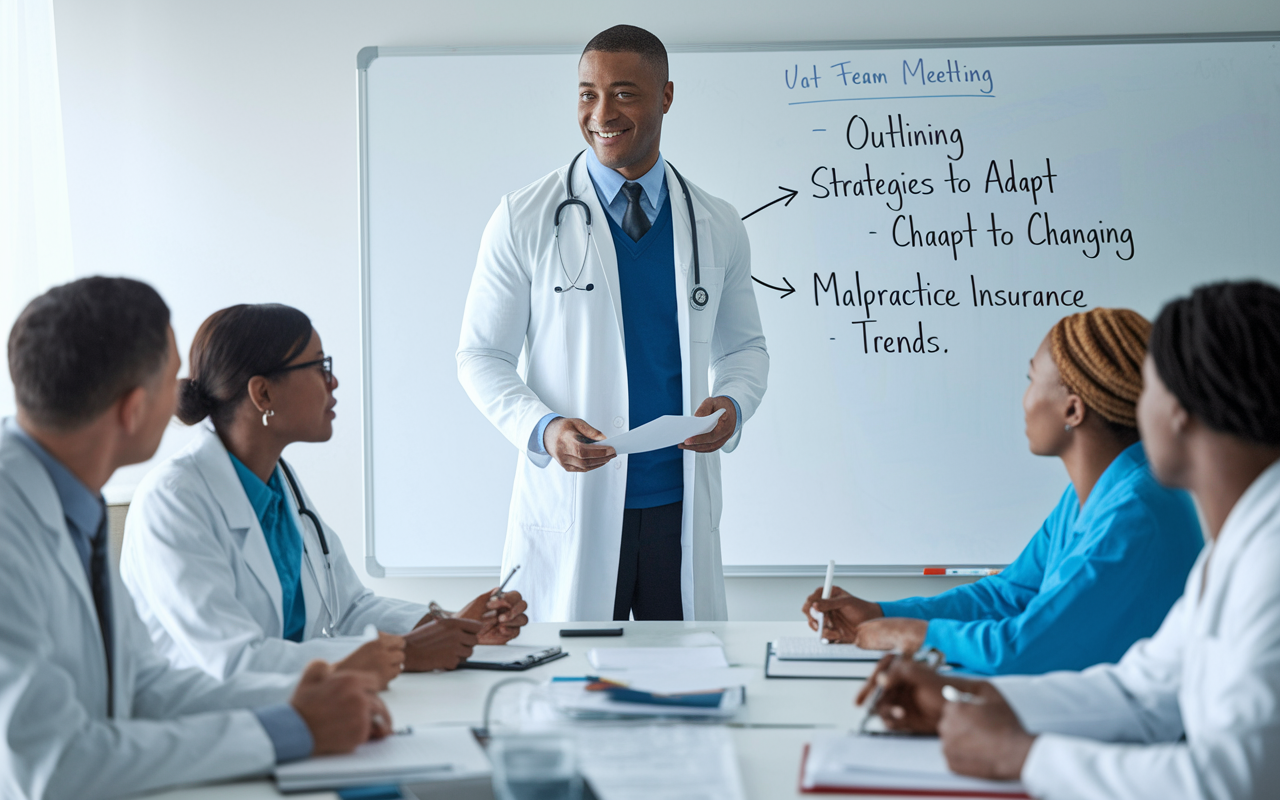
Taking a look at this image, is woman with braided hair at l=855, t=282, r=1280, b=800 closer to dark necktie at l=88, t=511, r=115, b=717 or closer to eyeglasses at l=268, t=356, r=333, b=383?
dark necktie at l=88, t=511, r=115, b=717

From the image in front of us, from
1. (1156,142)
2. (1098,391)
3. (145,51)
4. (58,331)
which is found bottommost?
(1098,391)

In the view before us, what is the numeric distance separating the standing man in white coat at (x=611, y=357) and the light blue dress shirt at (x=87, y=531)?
3.62 ft

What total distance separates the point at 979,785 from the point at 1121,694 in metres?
0.29

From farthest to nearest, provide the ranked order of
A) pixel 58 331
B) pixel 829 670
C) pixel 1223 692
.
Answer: pixel 829 670 < pixel 58 331 < pixel 1223 692

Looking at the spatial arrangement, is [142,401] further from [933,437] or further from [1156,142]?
[1156,142]

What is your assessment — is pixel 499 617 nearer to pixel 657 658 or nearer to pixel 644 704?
pixel 657 658

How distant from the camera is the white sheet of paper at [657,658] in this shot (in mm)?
1634

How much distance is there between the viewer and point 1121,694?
127 centimetres

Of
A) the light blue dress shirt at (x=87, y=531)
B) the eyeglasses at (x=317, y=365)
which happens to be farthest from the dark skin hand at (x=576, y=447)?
the light blue dress shirt at (x=87, y=531)

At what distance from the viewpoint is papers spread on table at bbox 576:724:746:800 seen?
110 centimetres

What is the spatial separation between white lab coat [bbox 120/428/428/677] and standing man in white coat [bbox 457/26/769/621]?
0.67m

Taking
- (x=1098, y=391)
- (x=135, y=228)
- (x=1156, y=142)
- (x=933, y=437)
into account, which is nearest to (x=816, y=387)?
(x=933, y=437)

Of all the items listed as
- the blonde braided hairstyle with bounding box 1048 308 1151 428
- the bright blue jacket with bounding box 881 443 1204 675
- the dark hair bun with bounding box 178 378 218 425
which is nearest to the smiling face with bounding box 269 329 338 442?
the dark hair bun with bounding box 178 378 218 425

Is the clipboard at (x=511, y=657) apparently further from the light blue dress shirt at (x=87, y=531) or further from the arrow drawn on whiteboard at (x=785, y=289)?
the arrow drawn on whiteboard at (x=785, y=289)
